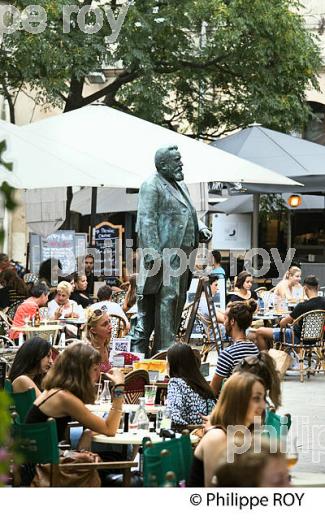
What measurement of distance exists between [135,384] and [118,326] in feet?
16.8

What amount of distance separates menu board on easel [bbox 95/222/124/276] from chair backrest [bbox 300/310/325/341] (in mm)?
7536

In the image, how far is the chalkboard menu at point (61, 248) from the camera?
22.8 meters

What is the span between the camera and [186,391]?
8320 millimetres

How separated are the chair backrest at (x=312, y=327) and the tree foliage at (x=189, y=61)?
11175mm

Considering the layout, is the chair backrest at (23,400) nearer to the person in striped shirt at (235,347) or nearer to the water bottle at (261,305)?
the person in striped shirt at (235,347)

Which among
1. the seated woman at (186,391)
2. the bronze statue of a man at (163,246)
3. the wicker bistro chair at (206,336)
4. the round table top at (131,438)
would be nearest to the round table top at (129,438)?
the round table top at (131,438)

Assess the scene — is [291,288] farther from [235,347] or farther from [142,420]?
[142,420]

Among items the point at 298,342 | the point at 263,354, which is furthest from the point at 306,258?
the point at 263,354

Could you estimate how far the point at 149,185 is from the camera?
1258 centimetres

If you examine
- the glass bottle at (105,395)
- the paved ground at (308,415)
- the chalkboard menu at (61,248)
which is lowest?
the paved ground at (308,415)

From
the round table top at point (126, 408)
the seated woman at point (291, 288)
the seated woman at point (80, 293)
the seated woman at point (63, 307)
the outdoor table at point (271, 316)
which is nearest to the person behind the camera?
the round table top at point (126, 408)

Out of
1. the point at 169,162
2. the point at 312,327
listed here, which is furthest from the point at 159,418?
the point at 312,327

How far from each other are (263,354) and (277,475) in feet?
12.8

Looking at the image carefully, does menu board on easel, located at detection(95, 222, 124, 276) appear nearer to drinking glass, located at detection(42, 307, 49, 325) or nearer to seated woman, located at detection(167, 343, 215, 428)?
drinking glass, located at detection(42, 307, 49, 325)
